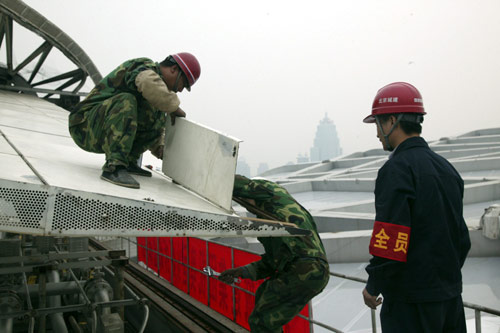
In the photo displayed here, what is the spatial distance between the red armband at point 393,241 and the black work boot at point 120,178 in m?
2.00

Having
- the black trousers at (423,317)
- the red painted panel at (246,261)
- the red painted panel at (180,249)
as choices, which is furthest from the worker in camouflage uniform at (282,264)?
the red painted panel at (180,249)

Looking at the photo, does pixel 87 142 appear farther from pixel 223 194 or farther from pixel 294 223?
pixel 294 223

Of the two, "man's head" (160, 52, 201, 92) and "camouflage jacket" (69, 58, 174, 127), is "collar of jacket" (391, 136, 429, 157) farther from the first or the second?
"camouflage jacket" (69, 58, 174, 127)

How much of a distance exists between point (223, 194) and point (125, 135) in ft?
3.40

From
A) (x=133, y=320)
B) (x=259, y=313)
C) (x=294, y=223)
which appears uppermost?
(x=294, y=223)

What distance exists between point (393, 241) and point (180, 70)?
2.44 meters

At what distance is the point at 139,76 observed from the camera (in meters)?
3.47

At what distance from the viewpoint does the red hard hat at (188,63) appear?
3.67 m

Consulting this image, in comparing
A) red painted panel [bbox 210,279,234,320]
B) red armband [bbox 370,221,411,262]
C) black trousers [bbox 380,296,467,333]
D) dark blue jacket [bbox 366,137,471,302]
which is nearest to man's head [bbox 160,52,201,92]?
dark blue jacket [bbox 366,137,471,302]

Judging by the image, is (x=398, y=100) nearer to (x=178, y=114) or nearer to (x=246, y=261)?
(x=178, y=114)

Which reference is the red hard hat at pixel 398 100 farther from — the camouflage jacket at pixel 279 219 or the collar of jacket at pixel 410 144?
the camouflage jacket at pixel 279 219

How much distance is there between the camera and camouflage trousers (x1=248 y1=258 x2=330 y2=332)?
11.3ft

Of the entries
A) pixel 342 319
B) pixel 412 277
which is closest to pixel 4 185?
pixel 412 277

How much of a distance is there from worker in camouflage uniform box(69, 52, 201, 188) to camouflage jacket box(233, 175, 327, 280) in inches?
39.2
